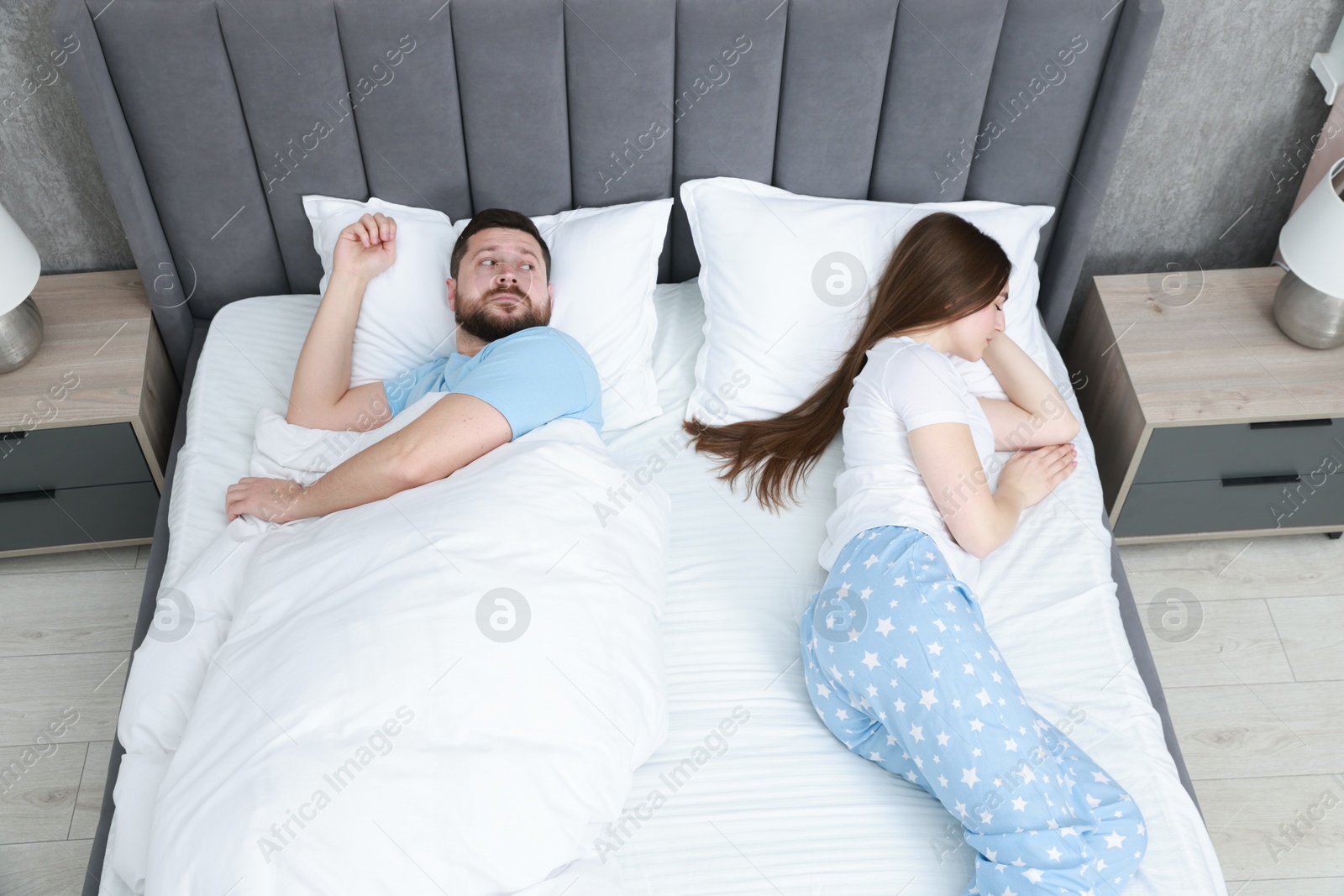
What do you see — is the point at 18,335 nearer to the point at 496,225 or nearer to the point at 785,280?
the point at 496,225

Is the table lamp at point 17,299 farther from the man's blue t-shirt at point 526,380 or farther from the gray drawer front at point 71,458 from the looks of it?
the man's blue t-shirt at point 526,380

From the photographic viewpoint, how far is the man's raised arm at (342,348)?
1.83 meters

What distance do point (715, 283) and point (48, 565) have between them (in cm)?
159

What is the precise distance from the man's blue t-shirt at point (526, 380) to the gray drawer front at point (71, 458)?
591 millimetres

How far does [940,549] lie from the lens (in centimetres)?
159

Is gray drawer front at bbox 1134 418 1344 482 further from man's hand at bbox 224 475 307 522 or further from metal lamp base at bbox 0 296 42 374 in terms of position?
metal lamp base at bbox 0 296 42 374

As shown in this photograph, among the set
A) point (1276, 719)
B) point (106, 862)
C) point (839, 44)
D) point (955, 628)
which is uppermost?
point (839, 44)

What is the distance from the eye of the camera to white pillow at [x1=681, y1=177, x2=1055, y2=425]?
1.93 m

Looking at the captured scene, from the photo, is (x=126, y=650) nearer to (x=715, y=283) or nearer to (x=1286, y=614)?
(x=715, y=283)

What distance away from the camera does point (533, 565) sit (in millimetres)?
1441

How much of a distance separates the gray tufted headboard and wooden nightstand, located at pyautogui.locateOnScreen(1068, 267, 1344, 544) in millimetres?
233

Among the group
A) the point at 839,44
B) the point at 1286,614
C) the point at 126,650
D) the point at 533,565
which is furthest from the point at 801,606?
the point at 126,650

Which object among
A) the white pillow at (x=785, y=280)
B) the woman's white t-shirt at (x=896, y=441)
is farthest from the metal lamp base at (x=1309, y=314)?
the woman's white t-shirt at (x=896, y=441)

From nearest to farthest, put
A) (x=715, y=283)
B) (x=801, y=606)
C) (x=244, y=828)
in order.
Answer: (x=244, y=828) < (x=801, y=606) < (x=715, y=283)
